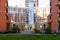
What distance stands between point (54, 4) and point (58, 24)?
12.2 feet

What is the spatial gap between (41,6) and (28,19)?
554 cm

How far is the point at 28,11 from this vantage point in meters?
68.4

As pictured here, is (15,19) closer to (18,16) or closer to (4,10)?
(18,16)

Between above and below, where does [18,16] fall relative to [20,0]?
below

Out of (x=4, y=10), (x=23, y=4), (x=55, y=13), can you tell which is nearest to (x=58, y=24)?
(x=55, y=13)

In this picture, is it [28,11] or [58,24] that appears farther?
[28,11]

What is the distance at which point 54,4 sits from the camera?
38.5 meters

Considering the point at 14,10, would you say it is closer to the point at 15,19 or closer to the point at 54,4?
the point at 15,19

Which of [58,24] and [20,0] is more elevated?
[20,0]

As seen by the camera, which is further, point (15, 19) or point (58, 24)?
point (15, 19)

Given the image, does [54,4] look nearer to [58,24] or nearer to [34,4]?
[58,24]

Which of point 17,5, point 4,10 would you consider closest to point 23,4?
point 17,5

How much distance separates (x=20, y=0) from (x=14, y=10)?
3.63 m

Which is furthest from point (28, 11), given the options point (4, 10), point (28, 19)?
point (4, 10)
